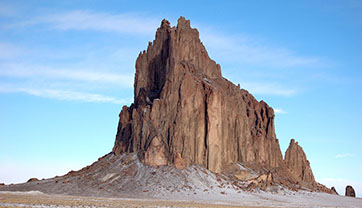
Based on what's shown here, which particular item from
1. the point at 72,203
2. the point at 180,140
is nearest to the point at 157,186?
the point at 180,140

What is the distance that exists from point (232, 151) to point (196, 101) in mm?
16322

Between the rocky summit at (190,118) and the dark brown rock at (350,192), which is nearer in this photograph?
the rocky summit at (190,118)

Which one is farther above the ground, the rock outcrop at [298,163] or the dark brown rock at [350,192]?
→ the rock outcrop at [298,163]

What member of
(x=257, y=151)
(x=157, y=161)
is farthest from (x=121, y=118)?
(x=257, y=151)

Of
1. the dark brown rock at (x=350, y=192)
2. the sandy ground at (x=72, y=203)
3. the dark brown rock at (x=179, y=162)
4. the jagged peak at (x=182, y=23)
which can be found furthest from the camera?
the dark brown rock at (x=350, y=192)

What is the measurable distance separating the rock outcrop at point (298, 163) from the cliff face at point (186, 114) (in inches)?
209

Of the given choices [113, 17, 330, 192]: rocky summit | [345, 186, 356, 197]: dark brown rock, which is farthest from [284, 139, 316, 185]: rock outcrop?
[345, 186, 356, 197]: dark brown rock

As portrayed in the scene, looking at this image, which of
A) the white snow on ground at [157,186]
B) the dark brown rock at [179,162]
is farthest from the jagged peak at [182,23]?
the white snow on ground at [157,186]

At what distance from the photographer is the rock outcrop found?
13112 cm

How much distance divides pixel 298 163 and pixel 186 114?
4276 cm

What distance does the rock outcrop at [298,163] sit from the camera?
131125mm

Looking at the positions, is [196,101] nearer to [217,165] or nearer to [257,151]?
[217,165]

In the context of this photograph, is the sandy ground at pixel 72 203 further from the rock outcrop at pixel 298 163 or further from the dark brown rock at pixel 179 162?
the rock outcrop at pixel 298 163

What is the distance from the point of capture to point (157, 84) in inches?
4601
